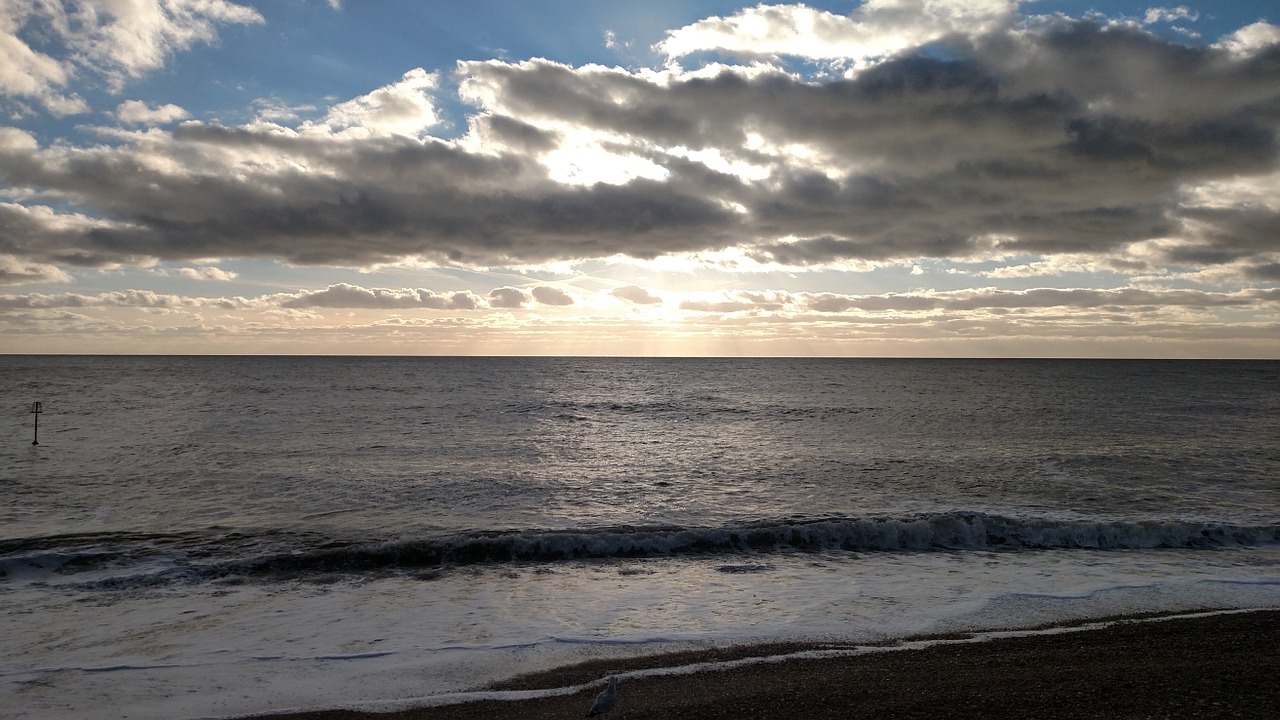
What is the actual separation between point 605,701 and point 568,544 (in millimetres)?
8063

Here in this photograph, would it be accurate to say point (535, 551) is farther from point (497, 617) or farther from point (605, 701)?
point (605, 701)

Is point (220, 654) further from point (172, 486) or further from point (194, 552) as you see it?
point (172, 486)

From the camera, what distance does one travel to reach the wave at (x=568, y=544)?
13.6 m

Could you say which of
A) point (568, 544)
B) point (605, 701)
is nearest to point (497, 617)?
point (605, 701)

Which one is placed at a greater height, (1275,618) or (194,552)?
(1275,618)

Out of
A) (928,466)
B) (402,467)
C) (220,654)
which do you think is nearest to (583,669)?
(220,654)

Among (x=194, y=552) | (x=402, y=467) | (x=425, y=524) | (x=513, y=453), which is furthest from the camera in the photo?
(x=513, y=453)

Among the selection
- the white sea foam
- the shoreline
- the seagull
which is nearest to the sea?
the white sea foam

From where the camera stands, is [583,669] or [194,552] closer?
[583,669]

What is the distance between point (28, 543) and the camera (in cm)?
1481

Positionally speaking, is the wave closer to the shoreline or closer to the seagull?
the shoreline

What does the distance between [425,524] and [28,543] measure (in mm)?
7797

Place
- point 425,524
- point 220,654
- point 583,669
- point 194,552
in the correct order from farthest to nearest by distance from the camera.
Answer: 1. point 425,524
2. point 194,552
3. point 220,654
4. point 583,669

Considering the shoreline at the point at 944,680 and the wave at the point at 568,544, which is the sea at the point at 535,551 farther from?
the shoreline at the point at 944,680
